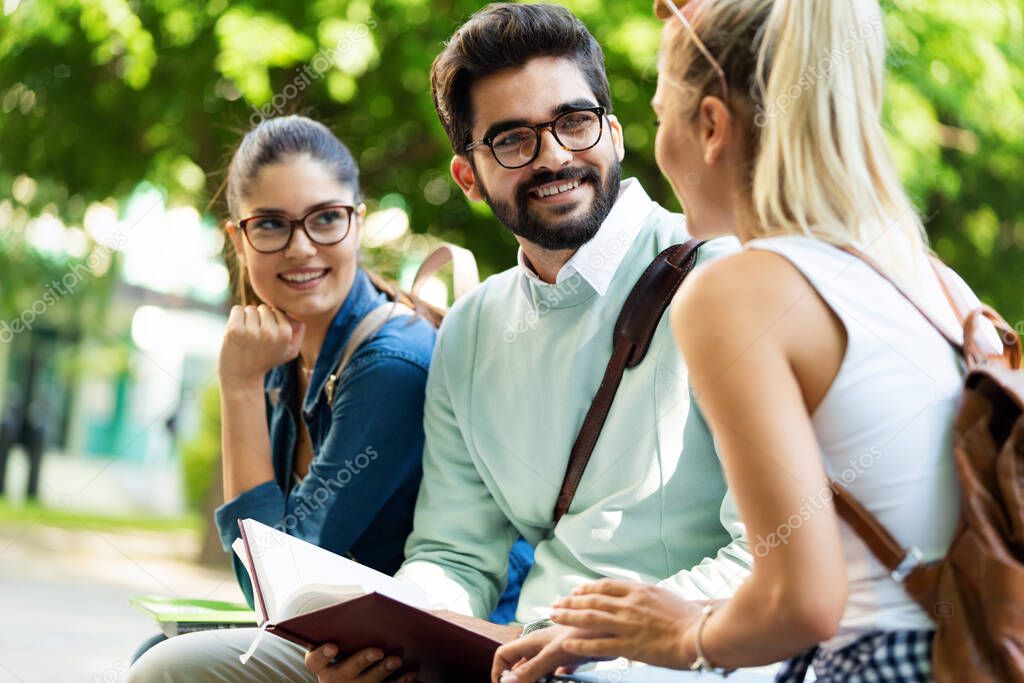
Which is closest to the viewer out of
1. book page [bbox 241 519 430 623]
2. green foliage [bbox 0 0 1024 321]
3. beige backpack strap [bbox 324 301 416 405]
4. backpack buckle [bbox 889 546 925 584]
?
backpack buckle [bbox 889 546 925 584]

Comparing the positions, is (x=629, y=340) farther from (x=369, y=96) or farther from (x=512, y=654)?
(x=369, y=96)

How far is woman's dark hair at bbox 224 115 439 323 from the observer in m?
3.35

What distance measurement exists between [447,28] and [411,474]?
445 centimetres

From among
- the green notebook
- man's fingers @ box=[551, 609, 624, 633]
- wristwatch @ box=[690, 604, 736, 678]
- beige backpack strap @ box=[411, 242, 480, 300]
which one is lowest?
the green notebook

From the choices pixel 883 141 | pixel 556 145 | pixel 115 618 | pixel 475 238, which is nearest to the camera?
pixel 883 141

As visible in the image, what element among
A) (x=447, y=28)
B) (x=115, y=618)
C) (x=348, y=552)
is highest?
(x=447, y=28)

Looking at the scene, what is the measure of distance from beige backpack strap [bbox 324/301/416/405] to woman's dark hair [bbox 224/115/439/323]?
0.31 feet

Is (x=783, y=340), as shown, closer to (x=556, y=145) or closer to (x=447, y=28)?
(x=556, y=145)

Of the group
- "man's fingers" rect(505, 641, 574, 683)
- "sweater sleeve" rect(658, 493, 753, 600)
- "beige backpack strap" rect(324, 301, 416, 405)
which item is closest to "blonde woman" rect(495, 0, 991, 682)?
"man's fingers" rect(505, 641, 574, 683)

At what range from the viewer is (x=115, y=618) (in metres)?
9.15

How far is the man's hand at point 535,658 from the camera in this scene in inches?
73.6

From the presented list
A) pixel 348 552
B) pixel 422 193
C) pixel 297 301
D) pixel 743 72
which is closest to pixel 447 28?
pixel 422 193

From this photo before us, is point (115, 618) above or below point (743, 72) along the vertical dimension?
below

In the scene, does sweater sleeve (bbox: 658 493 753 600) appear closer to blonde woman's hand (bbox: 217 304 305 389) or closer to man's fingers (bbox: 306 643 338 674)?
man's fingers (bbox: 306 643 338 674)
